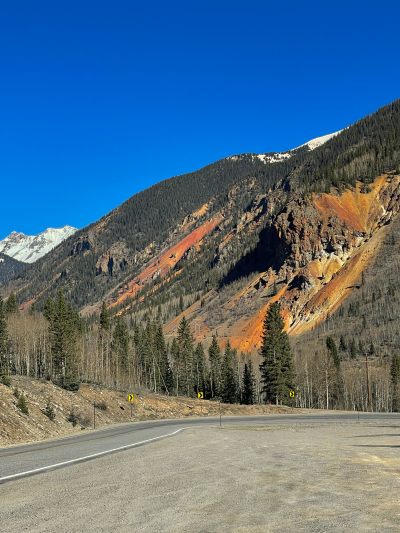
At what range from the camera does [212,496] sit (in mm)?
9383

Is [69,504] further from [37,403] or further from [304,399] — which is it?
[304,399]

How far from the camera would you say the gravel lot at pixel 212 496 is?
7.44 metres

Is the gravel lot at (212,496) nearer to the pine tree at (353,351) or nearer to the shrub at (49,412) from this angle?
the shrub at (49,412)

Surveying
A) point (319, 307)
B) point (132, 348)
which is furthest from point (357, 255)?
point (132, 348)

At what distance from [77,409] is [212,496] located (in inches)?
1593

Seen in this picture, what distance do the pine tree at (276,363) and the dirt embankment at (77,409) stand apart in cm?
1189

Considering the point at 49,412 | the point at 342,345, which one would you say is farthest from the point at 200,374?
the point at 49,412

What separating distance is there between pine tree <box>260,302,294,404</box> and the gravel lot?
6627 cm

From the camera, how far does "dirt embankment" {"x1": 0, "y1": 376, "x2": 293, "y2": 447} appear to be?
32.9 m

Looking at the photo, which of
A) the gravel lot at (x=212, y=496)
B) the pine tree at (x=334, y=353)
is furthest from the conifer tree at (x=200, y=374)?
the gravel lot at (x=212, y=496)

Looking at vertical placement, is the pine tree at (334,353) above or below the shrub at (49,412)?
below

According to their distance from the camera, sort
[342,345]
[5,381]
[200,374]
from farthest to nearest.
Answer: [342,345] < [200,374] < [5,381]

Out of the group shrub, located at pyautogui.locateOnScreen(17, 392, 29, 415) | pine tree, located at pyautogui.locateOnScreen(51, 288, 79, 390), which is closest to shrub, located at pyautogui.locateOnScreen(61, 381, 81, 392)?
pine tree, located at pyautogui.locateOnScreen(51, 288, 79, 390)

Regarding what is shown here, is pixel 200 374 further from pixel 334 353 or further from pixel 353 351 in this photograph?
pixel 353 351
